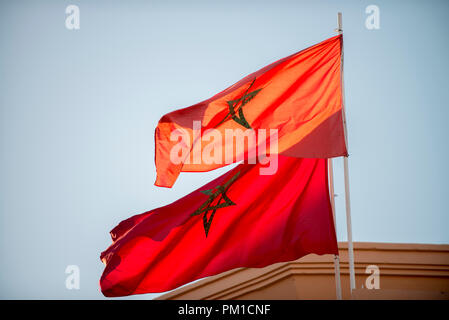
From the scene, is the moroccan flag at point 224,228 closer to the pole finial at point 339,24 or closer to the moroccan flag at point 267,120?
the moroccan flag at point 267,120

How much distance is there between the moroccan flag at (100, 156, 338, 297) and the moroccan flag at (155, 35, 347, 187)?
0.81 meters

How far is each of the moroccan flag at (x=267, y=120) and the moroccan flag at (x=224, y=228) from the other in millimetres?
810

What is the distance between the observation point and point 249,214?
9906mm

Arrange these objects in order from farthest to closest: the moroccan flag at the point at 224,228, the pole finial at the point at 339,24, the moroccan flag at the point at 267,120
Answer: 1. the pole finial at the point at 339,24
2. the moroccan flag at the point at 224,228
3. the moroccan flag at the point at 267,120

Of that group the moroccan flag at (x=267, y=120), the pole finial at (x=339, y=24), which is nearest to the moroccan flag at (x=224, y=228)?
the moroccan flag at (x=267, y=120)

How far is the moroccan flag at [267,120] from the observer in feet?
29.7

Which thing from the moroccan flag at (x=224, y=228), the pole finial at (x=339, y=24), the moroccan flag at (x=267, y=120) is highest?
the pole finial at (x=339, y=24)

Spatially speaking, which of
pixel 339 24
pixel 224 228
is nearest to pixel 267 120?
pixel 224 228

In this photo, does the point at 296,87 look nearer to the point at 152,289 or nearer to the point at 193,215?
the point at 193,215

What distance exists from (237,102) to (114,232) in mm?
2630

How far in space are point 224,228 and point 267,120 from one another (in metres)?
1.67

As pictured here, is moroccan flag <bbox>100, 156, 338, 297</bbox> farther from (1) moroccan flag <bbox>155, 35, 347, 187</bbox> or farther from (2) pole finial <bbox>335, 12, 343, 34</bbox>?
(2) pole finial <bbox>335, 12, 343, 34</bbox>

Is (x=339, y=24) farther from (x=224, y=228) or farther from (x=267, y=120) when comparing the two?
(x=224, y=228)

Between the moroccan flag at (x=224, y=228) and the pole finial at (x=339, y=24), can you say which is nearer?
the moroccan flag at (x=224, y=228)
